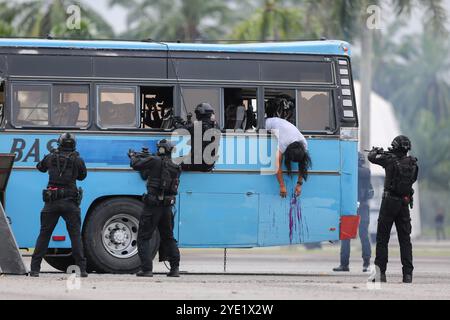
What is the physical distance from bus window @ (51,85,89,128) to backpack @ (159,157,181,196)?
Answer: 189cm

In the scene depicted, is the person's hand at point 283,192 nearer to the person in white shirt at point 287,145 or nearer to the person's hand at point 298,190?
the person in white shirt at point 287,145

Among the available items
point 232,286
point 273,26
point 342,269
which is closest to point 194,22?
point 273,26

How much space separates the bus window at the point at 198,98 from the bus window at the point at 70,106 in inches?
53.9

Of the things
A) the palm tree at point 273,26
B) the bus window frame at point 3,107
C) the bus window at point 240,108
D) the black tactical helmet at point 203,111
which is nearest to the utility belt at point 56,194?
the bus window frame at point 3,107

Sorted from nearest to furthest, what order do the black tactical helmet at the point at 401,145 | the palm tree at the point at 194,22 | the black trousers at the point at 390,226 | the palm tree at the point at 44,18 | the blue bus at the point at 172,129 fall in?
the black tactical helmet at the point at 401,145 → the black trousers at the point at 390,226 → the blue bus at the point at 172,129 → the palm tree at the point at 44,18 → the palm tree at the point at 194,22

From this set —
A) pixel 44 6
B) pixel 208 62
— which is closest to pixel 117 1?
pixel 44 6

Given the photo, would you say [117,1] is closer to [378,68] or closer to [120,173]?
[378,68]

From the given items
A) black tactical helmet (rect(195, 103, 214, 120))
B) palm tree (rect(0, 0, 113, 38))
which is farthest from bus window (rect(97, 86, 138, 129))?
palm tree (rect(0, 0, 113, 38))

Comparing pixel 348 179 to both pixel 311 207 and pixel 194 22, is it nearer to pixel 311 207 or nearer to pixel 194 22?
pixel 311 207

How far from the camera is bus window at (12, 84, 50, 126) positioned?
18.5 m

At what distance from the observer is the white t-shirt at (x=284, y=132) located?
19.0m

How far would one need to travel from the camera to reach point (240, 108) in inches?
757

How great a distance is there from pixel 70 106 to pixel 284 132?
3029 millimetres
